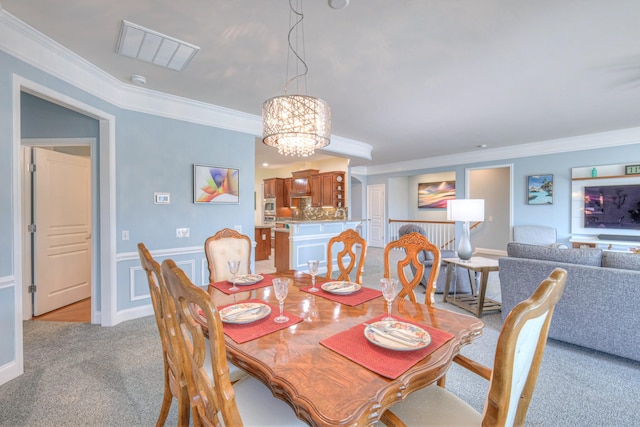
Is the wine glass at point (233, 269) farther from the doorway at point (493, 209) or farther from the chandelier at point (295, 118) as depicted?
the doorway at point (493, 209)

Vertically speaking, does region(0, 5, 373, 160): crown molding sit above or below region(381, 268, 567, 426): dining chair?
above

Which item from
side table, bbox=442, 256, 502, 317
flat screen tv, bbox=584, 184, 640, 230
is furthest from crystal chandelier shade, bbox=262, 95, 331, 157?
flat screen tv, bbox=584, 184, 640, 230

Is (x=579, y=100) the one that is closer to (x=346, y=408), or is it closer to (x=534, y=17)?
(x=534, y=17)

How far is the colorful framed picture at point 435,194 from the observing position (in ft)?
28.3

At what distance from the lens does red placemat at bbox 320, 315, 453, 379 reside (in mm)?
1002

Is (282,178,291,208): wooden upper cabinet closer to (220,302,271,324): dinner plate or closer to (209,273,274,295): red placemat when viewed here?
(209,273,274,295): red placemat

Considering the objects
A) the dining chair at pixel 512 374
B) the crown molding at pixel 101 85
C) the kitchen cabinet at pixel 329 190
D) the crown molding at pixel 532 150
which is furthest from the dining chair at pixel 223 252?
the crown molding at pixel 532 150

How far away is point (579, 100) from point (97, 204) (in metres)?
5.71

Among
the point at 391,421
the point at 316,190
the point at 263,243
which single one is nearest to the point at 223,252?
the point at 391,421

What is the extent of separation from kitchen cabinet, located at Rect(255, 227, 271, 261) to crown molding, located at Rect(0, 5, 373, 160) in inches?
125

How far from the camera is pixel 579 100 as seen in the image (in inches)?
139

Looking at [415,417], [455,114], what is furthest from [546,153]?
[415,417]

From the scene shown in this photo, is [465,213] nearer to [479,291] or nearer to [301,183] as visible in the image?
[479,291]

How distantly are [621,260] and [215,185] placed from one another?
408cm
